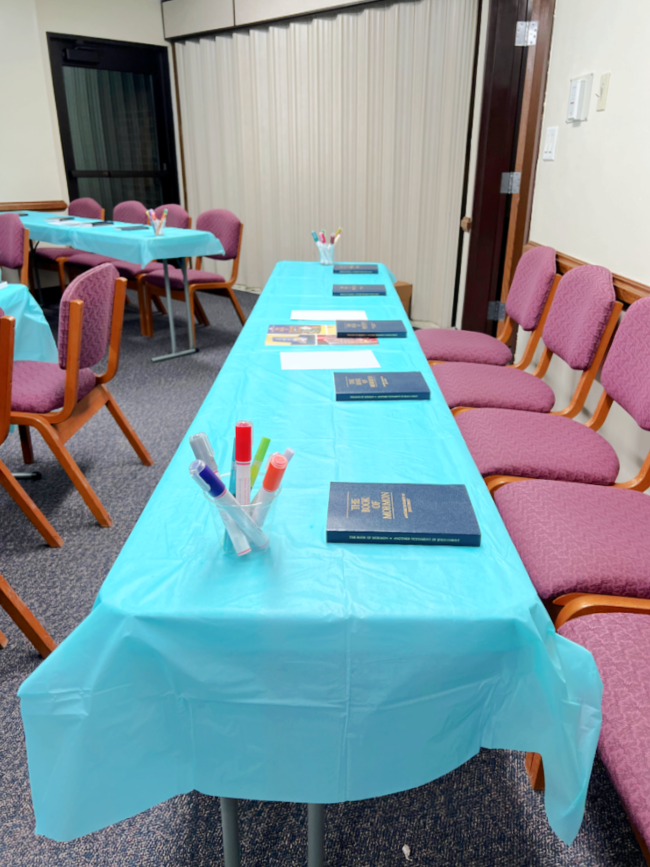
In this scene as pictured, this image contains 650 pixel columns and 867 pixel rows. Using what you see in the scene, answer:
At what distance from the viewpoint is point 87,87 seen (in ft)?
18.6

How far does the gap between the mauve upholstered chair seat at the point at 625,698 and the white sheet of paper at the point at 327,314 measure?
1.34m

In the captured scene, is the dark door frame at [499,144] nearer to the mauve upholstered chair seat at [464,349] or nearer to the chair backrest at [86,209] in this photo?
the mauve upholstered chair seat at [464,349]

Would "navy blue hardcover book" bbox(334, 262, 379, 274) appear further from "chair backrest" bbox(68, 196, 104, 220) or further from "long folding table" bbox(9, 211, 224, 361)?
"chair backrest" bbox(68, 196, 104, 220)

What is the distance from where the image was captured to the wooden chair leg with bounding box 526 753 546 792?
1228 millimetres

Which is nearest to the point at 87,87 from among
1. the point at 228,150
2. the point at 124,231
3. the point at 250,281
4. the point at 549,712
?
the point at 228,150

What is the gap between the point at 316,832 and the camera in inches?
36.2

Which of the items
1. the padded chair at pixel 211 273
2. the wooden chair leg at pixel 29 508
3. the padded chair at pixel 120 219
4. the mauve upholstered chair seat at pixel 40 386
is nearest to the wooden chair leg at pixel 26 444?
the mauve upholstered chair seat at pixel 40 386

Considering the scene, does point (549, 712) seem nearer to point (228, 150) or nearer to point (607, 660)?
point (607, 660)

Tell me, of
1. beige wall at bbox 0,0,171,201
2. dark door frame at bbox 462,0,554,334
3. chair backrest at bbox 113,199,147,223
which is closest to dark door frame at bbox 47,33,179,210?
beige wall at bbox 0,0,171,201

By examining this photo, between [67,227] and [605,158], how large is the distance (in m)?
3.43

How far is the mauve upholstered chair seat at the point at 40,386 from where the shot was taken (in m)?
2.02

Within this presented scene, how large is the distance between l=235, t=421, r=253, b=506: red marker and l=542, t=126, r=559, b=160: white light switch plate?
8.43 ft

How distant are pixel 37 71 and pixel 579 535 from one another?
19.4 feet

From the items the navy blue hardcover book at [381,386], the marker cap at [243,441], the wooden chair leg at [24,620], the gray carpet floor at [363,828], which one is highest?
the marker cap at [243,441]
